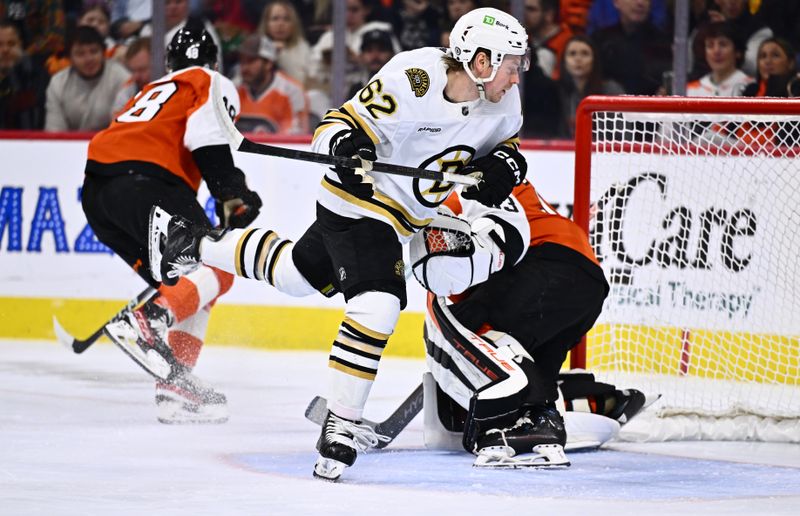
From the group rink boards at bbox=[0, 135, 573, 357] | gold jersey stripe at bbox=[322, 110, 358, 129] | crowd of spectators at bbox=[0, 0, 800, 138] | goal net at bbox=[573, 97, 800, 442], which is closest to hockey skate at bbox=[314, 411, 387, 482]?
gold jersey stripe at bbox=[322, 110, 358, 129]

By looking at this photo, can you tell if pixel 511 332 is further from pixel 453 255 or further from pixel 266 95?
pixel 266 95

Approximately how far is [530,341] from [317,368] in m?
1.80

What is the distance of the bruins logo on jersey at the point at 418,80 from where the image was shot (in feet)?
11.5

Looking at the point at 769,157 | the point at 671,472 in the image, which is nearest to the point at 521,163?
the point at 671,472

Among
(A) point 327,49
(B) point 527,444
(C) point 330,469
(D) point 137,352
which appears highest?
(A) point 327,49

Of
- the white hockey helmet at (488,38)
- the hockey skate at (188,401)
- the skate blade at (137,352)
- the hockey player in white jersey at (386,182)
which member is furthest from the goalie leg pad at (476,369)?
the skate blade at (137,352)

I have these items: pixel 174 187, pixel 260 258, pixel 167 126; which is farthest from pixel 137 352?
pixel 260 258

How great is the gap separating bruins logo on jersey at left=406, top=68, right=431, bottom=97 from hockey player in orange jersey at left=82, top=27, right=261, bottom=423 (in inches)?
40.8

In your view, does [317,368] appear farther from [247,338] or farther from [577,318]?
[577,318]

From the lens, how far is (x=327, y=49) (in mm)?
6207

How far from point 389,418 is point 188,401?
75 cm

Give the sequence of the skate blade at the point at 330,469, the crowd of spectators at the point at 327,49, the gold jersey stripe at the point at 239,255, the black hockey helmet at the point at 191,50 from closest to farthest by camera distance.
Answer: the skate blade at the point at 330,469 < the gold jersey stripe at the point at 239,255 < the black hockey helmet at the point at 191,50 < the crowd of spectators at the point at 327,49

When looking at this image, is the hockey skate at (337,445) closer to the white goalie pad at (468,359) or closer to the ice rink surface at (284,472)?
the ice rink surface at (284,472)

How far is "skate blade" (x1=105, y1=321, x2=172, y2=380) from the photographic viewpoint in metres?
4.33
